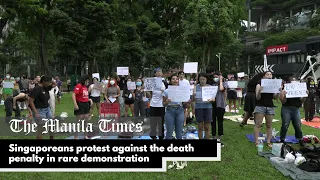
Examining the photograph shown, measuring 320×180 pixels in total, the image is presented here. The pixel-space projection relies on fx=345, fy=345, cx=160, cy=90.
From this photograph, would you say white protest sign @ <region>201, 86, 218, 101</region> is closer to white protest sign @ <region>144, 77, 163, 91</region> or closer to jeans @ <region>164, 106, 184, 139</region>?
jeans @ <region>164, 106, 184, 139</region>

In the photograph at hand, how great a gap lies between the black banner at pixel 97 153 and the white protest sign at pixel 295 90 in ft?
14.3

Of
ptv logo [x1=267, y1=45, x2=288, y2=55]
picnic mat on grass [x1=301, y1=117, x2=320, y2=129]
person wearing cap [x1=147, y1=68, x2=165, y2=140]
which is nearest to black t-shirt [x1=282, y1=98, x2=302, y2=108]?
person wearing cap [x1=147, y1=68, x2=165, y2=140]

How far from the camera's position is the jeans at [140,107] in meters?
11.7

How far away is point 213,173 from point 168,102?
1709 mm

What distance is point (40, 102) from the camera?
24.5 feet

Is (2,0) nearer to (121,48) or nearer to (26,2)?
(26,2)

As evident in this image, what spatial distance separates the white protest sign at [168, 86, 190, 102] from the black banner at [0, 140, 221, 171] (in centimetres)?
281

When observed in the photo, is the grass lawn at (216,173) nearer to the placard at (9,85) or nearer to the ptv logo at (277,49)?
the placard at (9,85)

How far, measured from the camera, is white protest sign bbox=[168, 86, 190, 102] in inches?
276

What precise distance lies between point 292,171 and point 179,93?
8.41 ft

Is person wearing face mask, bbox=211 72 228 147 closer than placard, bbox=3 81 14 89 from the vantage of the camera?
Yes

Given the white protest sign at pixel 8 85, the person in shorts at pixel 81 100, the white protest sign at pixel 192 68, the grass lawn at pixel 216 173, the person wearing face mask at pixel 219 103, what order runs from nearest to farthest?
the grass lawn at pixel 216 173, the person wearing face mask at pixel 219 103, the person in shorts at pixel 81 100, the white protest sign at pixel 192 68, the white protest sign at pixel 8 85

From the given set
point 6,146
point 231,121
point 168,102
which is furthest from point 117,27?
point 6,146

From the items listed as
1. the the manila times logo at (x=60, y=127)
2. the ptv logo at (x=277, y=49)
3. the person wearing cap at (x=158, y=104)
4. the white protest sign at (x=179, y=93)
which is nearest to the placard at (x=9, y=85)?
the the manila times logo at (x=60, y=127)
